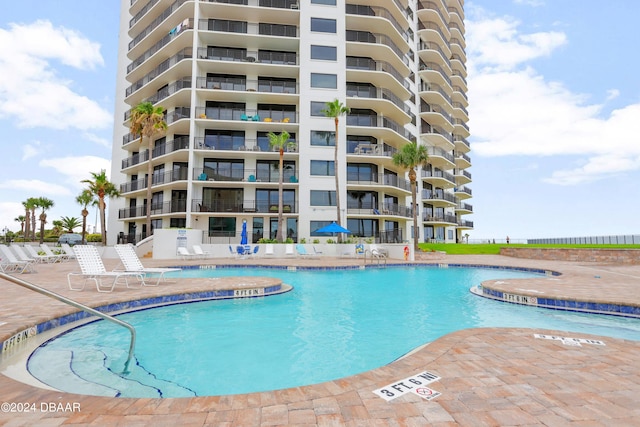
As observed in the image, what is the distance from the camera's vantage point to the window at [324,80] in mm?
28125

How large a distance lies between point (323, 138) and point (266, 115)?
5.42 m

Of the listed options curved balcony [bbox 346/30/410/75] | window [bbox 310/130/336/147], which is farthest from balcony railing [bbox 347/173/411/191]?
curved balcony [bbox 346/30/410/75]

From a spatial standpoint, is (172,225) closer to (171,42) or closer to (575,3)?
(171,42)

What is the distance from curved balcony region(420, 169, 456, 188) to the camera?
37.7 m

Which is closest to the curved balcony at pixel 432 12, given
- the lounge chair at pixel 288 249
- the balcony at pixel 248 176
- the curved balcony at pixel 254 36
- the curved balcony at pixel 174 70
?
the curved balcony at pixel 254 36

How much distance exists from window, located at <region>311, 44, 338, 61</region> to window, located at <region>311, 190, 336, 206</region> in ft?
38.6

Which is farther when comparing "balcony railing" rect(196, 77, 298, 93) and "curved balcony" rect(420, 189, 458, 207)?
"curved balcony" rect(420, 189, 458, 207)

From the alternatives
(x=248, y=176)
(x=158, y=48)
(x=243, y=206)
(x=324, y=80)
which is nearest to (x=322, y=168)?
(x=248, y=176)

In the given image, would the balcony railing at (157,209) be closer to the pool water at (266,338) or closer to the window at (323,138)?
the window at (323,138)

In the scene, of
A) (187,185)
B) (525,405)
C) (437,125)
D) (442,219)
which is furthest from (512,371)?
(437,125)

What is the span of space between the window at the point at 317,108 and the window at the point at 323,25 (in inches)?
254

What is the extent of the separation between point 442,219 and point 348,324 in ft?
117

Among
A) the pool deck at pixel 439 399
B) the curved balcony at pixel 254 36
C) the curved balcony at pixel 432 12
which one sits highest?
the curved balcony at pixel 432 12

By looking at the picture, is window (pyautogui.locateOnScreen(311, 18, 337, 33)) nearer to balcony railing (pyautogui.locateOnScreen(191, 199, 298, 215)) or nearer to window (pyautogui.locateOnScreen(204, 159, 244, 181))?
window (pyautogui.locateOnScreen(204, 159, 244, 181))
